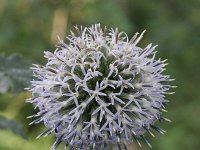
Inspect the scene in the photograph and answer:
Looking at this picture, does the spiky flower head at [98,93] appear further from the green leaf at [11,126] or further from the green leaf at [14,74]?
the green leaf at [11,126]

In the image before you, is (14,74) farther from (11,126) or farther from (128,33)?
(128,33)

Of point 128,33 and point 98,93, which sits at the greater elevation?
point 128,33

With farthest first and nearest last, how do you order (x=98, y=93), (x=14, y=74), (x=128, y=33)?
(x=128, y=33), (x=14, y=74), (x=98, y=93)

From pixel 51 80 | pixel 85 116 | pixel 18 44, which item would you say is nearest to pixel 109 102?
pixel 85 116

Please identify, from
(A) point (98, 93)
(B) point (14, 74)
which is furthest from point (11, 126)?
(A) point (98, 93)

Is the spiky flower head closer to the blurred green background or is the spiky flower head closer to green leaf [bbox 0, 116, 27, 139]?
green leaf [bbox 0, 116, 27, 139]

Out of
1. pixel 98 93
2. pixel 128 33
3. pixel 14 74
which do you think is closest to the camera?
pixel 98 93

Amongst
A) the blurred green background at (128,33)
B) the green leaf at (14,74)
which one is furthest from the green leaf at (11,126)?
the blurred green background at (128,33)
